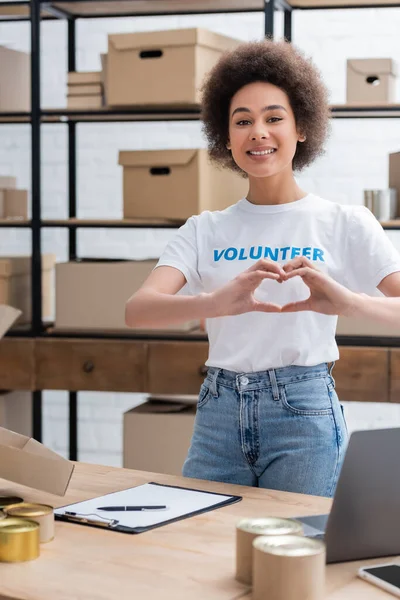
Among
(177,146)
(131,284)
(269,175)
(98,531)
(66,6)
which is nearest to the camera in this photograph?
(98,531)

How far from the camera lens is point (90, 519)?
140 centimetres

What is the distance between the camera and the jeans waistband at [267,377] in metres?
1.72

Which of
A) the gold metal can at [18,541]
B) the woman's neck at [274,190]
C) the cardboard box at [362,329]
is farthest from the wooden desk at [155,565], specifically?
the cardboard box at [362,329]

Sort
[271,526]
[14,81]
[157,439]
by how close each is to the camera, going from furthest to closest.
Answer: [14,81] → [157,439] → [271,526]

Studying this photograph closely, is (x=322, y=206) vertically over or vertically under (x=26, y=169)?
under

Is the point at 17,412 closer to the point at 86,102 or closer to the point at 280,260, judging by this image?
the point at 86,102

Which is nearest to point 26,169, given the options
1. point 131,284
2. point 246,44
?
point 131,284

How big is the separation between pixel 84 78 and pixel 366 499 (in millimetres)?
2593

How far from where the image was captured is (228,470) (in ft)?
5.63

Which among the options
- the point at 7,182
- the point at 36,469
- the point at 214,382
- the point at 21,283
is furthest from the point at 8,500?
the point at 7,182

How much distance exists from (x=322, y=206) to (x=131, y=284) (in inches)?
60.8

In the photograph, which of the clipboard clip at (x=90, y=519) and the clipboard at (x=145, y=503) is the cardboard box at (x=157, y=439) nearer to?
the clipboard at (x=145, y=503)

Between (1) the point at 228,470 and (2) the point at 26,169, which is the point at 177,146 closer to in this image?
(2) the point at 26,169

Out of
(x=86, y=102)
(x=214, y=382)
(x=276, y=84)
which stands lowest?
(x=214, y=382)
